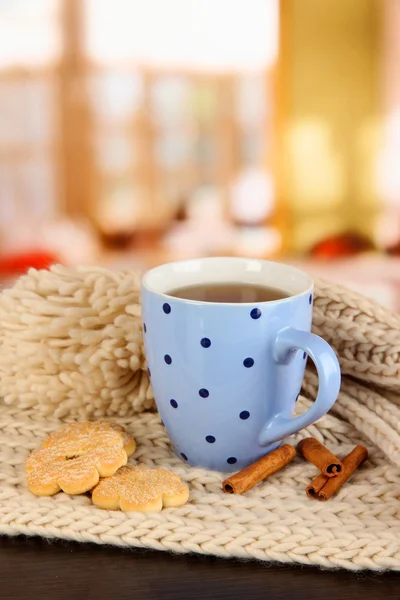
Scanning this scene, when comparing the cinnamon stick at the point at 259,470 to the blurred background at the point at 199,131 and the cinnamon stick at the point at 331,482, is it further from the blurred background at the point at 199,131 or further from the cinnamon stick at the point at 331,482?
the blurred background at the point at 199,131

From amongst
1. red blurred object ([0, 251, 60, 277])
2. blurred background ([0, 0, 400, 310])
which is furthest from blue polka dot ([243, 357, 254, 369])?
blurred background ([0, 0, 400, 310])

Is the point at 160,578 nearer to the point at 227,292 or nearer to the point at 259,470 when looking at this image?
the point at 259,470

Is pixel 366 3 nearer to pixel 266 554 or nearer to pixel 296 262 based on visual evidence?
pixel 296 262

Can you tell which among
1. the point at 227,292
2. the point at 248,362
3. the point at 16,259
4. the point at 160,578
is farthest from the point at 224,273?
the point at 16,259

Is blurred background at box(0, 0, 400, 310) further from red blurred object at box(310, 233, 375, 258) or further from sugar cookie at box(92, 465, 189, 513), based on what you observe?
→ sugar cookie at box(92, 465, 189, 513)

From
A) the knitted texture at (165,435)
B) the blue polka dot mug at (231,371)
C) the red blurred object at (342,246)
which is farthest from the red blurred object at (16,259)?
the blue polka dot mug at (231,371)

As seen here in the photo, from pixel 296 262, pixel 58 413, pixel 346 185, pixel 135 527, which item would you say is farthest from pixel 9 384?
pixel 346 185
